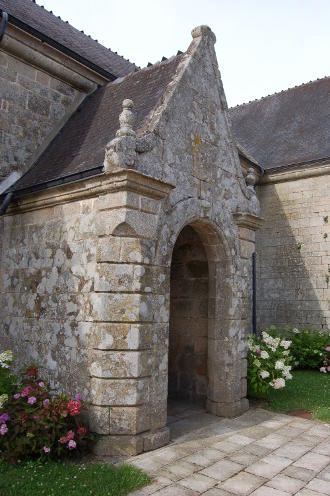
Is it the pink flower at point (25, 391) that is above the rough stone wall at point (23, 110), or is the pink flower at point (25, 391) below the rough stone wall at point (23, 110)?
below

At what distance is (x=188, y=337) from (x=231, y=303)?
1.05 metres

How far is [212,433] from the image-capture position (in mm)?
5141

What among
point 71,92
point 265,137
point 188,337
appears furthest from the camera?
point 265,137

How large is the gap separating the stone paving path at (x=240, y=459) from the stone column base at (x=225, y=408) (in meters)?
0.10

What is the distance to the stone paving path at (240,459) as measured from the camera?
3.73 metres

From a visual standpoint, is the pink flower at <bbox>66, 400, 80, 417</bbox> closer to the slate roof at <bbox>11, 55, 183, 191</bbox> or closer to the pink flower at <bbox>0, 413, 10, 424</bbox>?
the pink flower at <bbox>0, 413, 10, 424</bbox>

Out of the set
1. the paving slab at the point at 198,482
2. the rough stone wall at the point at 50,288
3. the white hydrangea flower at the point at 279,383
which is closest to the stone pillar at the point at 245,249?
the white hydrangea flower at the point at 279,383

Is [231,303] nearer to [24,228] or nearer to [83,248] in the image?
[83,248]

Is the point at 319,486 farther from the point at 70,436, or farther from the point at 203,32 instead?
the point at 203,32

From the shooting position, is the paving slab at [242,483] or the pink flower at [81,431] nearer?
the paving slab at [242,483]

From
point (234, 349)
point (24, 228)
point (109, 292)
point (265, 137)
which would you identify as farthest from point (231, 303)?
point (265, 137)

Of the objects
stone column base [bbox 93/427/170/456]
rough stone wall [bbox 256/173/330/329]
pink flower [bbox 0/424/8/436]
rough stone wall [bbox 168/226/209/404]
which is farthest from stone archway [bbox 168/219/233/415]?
rough stone wall [bbox 256/173/330/329]

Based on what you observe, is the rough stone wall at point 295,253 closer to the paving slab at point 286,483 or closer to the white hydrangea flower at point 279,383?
the white hydrangea flower at point 279,383

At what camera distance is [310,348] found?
31.2ft
